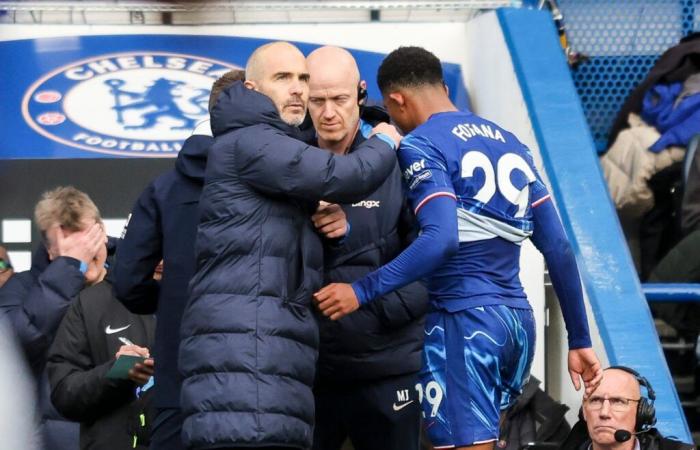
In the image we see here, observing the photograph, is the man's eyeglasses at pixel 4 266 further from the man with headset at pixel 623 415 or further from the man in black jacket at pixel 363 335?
the man with headset at pixel 623 415

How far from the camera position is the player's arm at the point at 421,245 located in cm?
493

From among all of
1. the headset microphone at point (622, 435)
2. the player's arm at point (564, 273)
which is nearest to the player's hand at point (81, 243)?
the player's arm at point (564, 273)

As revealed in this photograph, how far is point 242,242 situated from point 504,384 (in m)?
1.17

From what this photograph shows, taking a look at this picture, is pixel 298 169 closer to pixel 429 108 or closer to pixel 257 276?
pixel 257 276

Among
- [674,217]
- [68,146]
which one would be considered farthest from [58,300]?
[674,217]

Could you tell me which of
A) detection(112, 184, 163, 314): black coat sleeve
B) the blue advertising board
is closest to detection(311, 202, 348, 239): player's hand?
detection(112, 184, 163, 314): black coat sleeve

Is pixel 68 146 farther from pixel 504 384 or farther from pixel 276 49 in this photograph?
pixel 504 384

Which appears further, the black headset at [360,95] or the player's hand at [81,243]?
the black headset at [360,95]

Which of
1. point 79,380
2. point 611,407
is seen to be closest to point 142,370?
point 79,380

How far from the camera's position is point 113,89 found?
7.88 metres

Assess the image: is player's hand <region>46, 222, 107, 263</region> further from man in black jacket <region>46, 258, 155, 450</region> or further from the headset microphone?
the headset microphone

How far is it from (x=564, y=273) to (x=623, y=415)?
2.93ft

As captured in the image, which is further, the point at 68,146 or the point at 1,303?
the point at 68,146

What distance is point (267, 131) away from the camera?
4.84 meters
